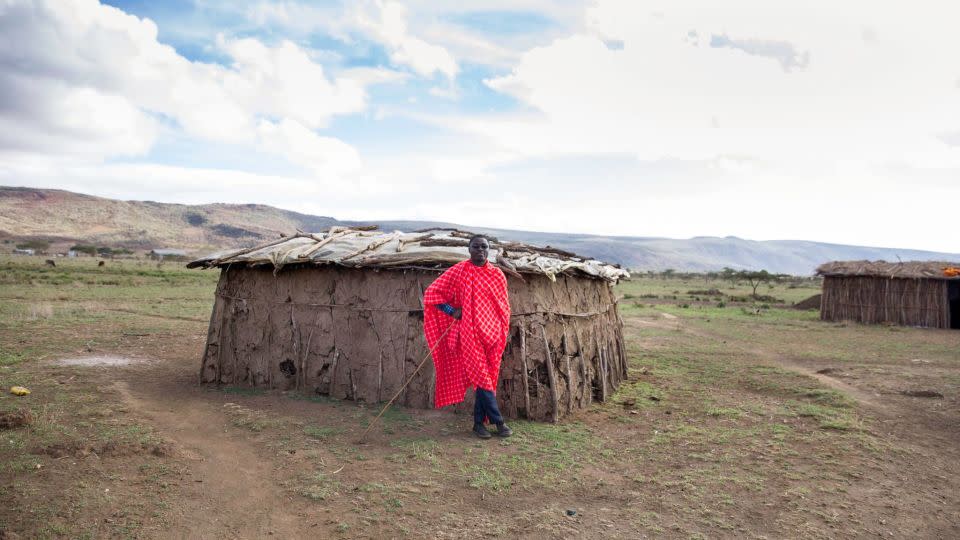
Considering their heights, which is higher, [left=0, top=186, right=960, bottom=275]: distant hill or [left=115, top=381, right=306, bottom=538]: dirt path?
[left=0, top=186, right=960, bottom=275]: distant hill

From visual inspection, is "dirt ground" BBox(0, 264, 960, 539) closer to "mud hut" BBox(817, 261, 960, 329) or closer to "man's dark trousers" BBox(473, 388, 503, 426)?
"man's dark trousers" BBox(473, 388, 503, 426)

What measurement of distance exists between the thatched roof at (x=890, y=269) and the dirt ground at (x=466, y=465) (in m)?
12.2

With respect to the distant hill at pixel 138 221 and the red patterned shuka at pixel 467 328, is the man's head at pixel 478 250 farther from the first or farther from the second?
the distant hill at pixel 138 221

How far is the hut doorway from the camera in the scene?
2005cm

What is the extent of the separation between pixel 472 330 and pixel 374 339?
185cm

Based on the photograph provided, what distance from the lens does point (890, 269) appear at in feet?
66.4

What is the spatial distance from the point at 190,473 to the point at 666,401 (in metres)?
6.10

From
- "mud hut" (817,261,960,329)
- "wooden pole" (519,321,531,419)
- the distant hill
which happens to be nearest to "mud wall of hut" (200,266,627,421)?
"wooden pole" (519,321,531,419)

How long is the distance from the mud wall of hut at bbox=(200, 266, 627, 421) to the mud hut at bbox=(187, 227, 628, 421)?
0.5 inches

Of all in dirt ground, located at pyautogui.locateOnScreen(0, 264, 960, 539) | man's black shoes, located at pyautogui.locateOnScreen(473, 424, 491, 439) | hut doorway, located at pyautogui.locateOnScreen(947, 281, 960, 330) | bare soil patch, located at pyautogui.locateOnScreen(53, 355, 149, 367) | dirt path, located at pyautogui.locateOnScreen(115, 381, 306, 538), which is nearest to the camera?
dirt path, located at pyautogui.locateOnScreen(115, 381, 306, 538)

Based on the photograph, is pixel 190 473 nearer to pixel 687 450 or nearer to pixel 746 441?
pixel 687 450

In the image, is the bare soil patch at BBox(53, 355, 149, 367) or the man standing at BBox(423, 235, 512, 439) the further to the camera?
the bare soil patch at BBox(53, 355, 149, 367)

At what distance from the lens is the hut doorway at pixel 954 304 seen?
20.0 m

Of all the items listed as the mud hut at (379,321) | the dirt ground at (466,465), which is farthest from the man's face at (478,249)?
the dirt ground at (466,465)
